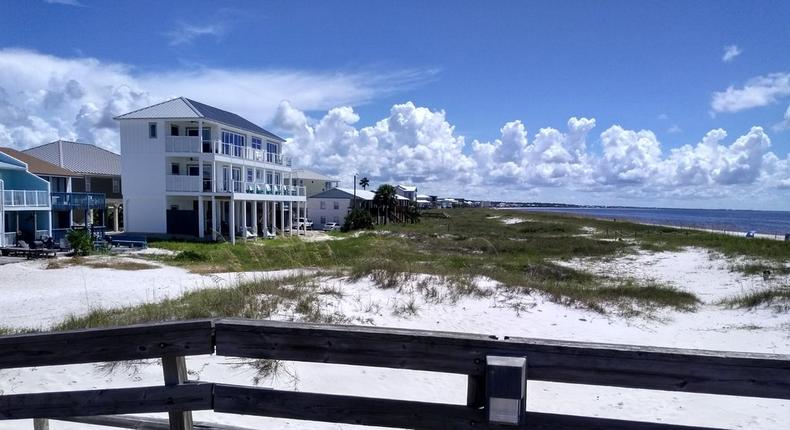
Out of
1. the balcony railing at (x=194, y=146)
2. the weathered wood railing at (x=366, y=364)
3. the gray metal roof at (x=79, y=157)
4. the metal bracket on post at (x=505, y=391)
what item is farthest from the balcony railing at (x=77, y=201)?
the metal bracket on post at (x=505, y=391)

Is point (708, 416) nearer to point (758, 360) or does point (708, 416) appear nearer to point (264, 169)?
point (758, 360)

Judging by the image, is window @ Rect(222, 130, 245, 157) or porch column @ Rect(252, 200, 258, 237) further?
porch column @ Rect(252, 200, 258, 237)

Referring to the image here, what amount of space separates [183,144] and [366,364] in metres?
37.1

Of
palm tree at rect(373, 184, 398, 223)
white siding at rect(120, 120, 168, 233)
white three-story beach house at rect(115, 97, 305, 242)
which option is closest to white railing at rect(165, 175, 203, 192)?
white three-story beach house at rect(115, 97, 305, 242)

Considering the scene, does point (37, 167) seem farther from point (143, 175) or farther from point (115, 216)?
point (115, 216)

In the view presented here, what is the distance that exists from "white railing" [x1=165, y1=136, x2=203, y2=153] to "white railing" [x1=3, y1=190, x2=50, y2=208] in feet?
26.6

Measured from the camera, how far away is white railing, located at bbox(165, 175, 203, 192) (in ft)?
116

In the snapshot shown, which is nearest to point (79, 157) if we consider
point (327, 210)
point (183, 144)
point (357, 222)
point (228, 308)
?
point (183, 144)

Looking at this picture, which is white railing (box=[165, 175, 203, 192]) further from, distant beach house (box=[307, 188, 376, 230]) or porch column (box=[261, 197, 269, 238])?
distant beach house (box=[307, 188, 376, 230])

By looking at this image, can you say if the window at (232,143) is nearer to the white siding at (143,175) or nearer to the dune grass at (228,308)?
the white siding at (143,175)

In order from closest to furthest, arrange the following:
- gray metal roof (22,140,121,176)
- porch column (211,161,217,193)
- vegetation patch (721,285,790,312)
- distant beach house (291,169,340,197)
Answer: vegetation patch (721,285,790,312) → porch column (211,161,217,193) → gray metal roof (22,140,121,176) → distant beach house (291,169,340,197)

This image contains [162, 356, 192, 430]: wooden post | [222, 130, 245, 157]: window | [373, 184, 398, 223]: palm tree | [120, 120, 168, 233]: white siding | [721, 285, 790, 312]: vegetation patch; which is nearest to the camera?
[162, 356, 192, 430]: wooden post

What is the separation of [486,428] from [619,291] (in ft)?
46.8

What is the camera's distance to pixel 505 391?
2.17 meters
